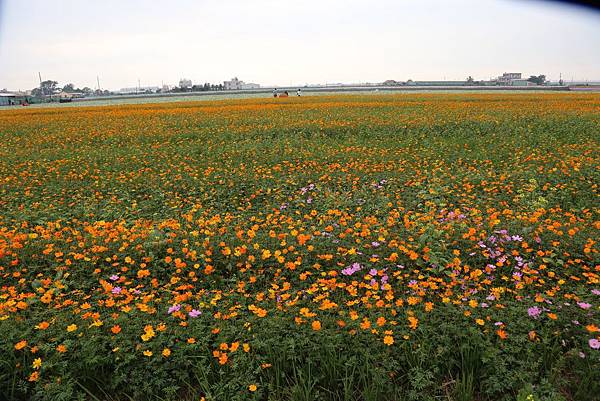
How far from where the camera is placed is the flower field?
103 inches

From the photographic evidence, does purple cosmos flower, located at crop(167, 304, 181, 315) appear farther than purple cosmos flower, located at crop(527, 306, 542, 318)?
Yes

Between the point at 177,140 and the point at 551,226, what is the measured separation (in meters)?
11.3

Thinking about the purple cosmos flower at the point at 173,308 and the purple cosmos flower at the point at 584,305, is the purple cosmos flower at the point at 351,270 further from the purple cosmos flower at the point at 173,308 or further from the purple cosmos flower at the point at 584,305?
the purple cosmos flower at the point at 584,305

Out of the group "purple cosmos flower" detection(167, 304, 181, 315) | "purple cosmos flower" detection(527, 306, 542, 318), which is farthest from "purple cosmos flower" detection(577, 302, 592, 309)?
"purple cosmos flower" detection(167, 304, 181, 315)

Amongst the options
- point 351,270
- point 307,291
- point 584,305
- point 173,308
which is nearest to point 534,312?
point 584,305

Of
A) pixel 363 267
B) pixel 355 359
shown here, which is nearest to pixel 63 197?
pixel 363 267

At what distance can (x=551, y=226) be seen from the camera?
436 cm

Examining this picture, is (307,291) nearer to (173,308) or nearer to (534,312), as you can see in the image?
(173,308)

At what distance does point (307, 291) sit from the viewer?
334 centimetres

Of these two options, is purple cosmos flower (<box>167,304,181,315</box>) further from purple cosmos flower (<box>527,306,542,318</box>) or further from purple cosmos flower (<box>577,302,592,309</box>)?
purple cosmos flower (<box>577,302,592,309</box>)

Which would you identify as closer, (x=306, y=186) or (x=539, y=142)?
(x=306, y=186)

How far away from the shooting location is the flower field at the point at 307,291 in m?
2.61

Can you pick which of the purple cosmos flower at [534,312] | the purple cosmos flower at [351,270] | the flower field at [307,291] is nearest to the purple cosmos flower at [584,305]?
the flower field at [307,291]

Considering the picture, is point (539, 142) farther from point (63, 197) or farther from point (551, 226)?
point (63, 197)
